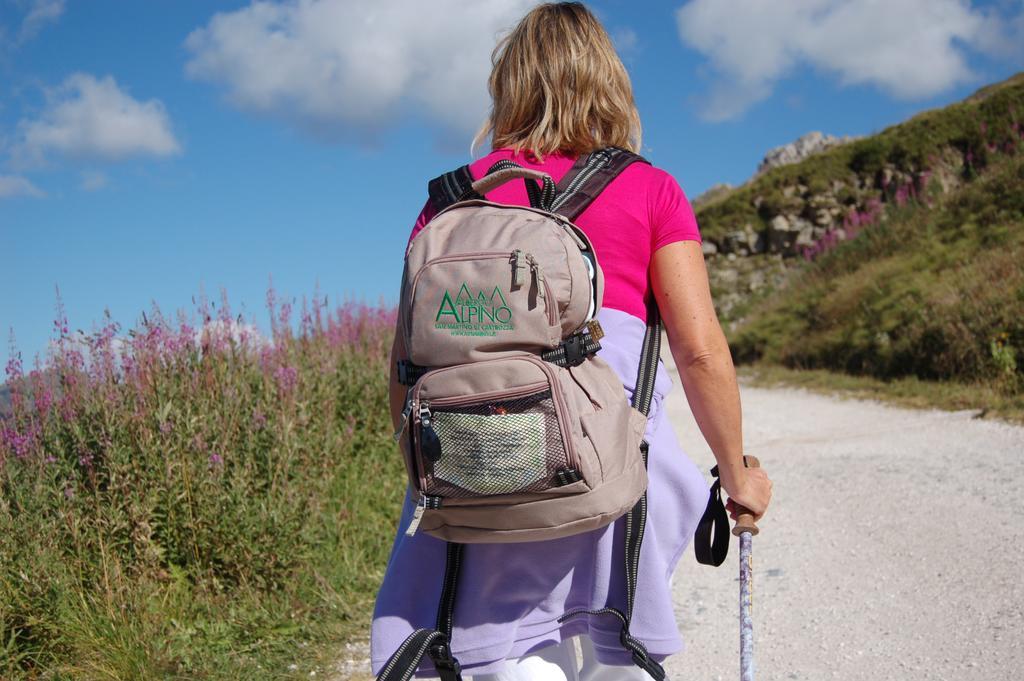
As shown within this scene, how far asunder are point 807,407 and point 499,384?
9.91 metres

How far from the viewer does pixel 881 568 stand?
16.6ft

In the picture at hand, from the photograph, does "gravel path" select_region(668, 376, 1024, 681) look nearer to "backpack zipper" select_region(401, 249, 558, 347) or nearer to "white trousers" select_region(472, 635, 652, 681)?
"white trousers" select_region(472, 635, 652, 681)

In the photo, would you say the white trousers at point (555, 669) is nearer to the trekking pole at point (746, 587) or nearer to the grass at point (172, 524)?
the trekking pole at point (746, 587)

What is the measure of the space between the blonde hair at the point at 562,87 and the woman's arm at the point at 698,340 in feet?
1.17

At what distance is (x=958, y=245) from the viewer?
13.5 meters

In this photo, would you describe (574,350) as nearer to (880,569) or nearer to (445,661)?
(445,661)

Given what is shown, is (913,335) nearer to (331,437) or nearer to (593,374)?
(331,437)

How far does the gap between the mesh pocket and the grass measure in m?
2.75

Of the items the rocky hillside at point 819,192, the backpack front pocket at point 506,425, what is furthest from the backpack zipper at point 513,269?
the rocky hillside at point 819,192

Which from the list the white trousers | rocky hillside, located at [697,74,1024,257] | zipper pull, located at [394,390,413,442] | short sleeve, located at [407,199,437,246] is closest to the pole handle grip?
the white trousers

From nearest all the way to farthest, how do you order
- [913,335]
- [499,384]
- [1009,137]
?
[499,384]
[913,335]
[1009,137]

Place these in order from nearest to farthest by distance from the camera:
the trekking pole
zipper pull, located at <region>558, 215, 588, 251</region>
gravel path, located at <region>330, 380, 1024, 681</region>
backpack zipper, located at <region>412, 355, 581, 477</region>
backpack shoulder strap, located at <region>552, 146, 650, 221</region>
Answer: backpack zipper, located at <region>412, 355, 581, 477</region>
zipper pull, located at <region>558, 215, 588, 251</region>
backpack shoulder strap, located at <region>552, 146, 650, 221</region>
the trekking pole
gravel path, located at <region>330, 380, 1024, 681</region>

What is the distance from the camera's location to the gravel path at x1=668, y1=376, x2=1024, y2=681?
3.96m

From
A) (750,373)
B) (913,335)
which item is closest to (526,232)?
(913,335)
